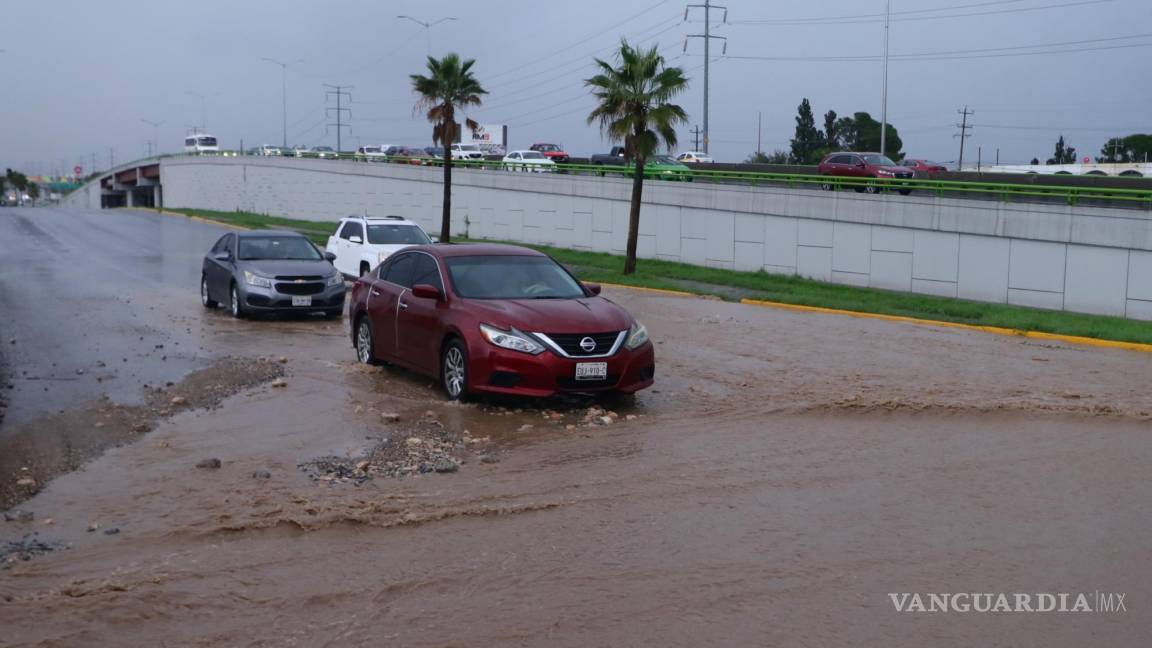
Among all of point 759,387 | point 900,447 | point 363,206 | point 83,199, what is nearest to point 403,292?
point 759,387

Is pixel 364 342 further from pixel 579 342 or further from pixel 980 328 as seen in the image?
pixel 980 328

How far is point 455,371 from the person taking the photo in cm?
1102

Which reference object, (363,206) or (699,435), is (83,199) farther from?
(699,435)

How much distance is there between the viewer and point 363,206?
56.4 m

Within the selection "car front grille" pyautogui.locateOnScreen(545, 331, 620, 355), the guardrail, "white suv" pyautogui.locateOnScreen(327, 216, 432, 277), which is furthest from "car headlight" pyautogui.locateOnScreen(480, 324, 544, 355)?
the guardrail

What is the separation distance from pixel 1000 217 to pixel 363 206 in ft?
123

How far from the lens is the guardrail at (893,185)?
79.4ft

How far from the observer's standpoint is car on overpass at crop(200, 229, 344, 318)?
59.0 feet

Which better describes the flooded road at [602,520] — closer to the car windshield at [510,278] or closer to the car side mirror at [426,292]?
the car side mirror at [426,292]

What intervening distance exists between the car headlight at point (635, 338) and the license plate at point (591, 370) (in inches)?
14.6

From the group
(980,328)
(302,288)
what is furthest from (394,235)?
(980,328)

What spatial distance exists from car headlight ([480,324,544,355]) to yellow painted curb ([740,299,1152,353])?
11.3m

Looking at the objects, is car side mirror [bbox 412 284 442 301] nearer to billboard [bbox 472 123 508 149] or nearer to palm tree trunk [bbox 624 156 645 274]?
palm tree trunk [bbox 624 156 645 274]

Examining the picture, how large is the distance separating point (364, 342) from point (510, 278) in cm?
255
